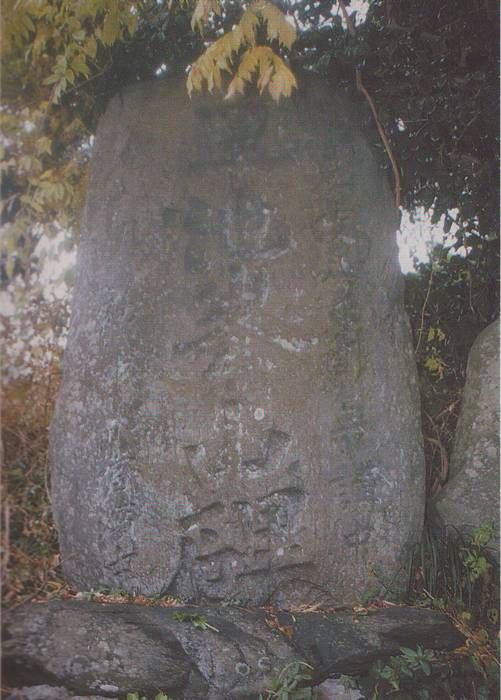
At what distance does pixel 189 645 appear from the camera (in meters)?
2.75

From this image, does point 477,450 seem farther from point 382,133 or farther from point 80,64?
point 80,64

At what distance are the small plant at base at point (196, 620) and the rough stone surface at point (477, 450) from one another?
1.35 meters

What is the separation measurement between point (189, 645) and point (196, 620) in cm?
13

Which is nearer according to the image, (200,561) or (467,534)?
(200,561)

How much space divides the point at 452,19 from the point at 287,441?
91.6 inches

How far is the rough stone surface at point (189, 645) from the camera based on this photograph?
2.50m

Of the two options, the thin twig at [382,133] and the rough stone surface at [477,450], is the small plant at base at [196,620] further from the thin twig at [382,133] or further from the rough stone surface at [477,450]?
the thin twig at [382,133]

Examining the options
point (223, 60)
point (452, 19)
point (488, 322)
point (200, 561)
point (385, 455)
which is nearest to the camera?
point (223, 60)

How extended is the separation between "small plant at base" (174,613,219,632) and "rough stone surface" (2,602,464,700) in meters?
0.02

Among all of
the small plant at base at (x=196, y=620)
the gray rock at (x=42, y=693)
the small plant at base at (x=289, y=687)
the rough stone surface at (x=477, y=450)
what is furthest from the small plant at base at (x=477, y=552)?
the gray rock at (x=42, y=693)

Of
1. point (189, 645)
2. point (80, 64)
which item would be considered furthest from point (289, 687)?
point (80, 64)

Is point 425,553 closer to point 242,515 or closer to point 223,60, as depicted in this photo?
point 242,515

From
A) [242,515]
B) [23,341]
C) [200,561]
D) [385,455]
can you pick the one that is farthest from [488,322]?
→ [23,341]

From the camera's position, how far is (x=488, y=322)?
409 centimetres
